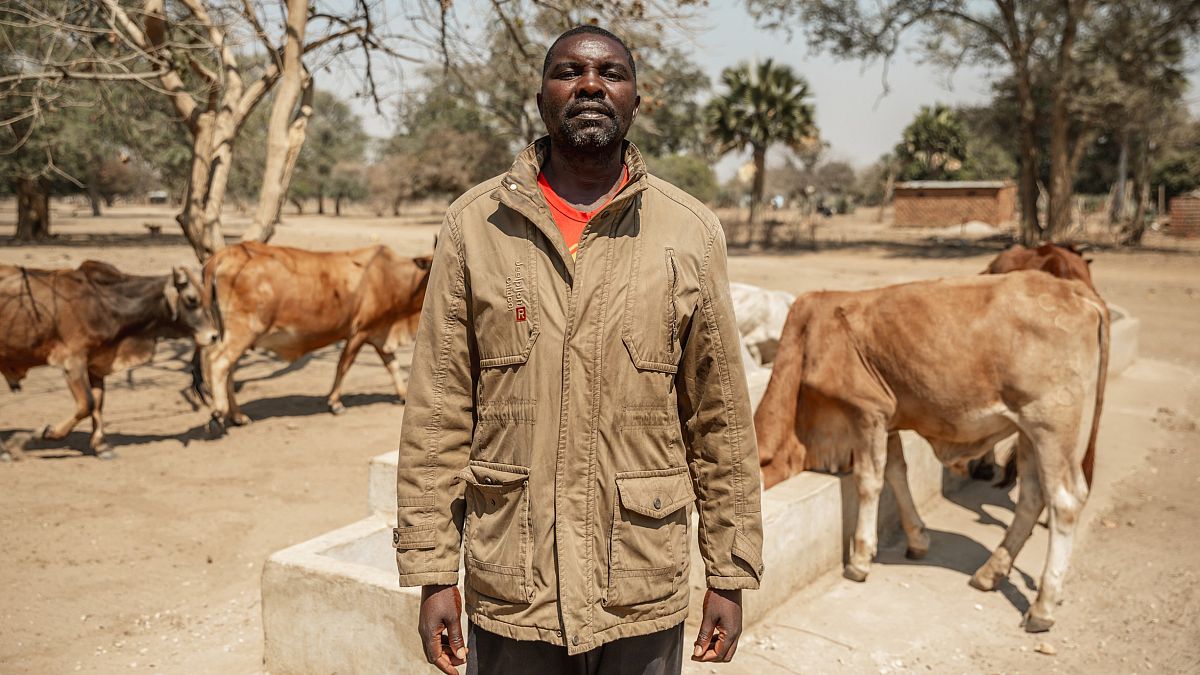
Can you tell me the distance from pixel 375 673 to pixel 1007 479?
428 cm

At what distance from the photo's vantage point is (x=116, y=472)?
22.3 ft

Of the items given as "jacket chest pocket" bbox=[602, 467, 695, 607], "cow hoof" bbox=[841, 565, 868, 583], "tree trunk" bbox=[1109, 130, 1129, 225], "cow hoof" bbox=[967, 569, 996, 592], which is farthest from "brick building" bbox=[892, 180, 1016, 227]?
"jacket chest pocket" bbox=[602, 467, 695, 607]

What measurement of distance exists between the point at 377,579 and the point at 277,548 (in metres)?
2.08

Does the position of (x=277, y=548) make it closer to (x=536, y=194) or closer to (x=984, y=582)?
(x=984, y=582)

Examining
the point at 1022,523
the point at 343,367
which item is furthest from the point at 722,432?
the point at 343,367

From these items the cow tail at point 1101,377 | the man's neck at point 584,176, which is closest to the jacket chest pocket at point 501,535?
the man's neck at point 584,176

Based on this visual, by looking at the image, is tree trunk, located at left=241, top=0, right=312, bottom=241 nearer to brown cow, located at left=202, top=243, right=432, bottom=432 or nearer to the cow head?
brown cow, located at left=202, top=243, right=432, bottom=432

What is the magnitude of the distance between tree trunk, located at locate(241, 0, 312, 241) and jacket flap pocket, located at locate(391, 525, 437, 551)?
7107 mm

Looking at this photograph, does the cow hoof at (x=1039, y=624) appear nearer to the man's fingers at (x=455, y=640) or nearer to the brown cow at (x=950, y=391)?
the brown cow at (x=950, y=391)

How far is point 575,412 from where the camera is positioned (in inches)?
77.1

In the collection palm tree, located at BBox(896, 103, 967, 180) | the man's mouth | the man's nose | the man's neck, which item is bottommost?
the man's neck

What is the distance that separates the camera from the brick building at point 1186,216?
2847 cm

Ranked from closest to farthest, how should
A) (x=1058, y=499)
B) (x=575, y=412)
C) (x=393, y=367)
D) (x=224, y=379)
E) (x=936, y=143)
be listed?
1. (x=575, y=412)
2. (x=1058, y=499)
3. (x=224, y=379)
4. (x=393, y=367)
5. (x=936, y=143)

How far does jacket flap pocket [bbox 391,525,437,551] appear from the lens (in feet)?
6.70
